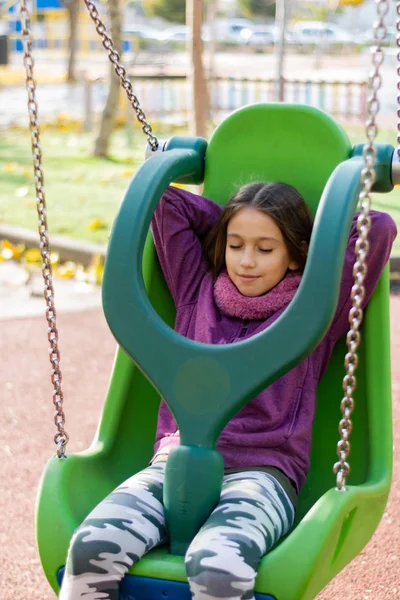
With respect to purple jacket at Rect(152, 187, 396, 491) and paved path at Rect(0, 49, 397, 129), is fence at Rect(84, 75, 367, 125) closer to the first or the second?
paved path at Rect(0, 49, 397, 129)

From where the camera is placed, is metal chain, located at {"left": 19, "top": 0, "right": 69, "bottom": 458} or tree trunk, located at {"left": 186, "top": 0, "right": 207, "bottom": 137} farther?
tree trunk, located at {"left": 186, "top": 0, "right": 207, "bottom": 137}

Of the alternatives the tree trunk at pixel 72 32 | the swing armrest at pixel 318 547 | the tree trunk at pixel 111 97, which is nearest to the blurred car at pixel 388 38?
the swing armrest at pixel 318 547

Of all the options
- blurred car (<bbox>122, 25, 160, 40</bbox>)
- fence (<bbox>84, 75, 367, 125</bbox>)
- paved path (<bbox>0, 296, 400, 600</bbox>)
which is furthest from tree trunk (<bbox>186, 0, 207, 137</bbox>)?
blurred car (<bbox>122, 25, 160, 40</bbox>)

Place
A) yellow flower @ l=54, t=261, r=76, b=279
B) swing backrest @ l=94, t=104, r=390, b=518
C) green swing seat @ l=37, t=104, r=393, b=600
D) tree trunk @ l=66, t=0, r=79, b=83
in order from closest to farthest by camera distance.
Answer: green swing seat @ l=37, t=104, r=393, b=600 → swing backrest @ l=94, t=104, r=390, b=518 → yellow flower @ l=54, t=261, r=76, b=279 → tree trunk @ l=66, t=0, r=79, b=83

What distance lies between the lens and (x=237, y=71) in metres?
25.4

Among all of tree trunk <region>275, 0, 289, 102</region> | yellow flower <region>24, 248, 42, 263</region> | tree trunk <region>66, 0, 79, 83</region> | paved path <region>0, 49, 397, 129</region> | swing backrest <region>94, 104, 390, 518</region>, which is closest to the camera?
swing backrest <region>94, 104, 390, 518</region>

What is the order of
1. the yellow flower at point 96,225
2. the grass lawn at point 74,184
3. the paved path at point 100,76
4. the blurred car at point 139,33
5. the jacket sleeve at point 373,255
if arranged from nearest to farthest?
the jacket sleeve at point 373,255 → the yellow flower at point 96,225 → the grass lawn at point 74,184 → the paved path at point 100,76 → the blurred car at point 139,33

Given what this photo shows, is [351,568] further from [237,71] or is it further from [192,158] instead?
[237,71]

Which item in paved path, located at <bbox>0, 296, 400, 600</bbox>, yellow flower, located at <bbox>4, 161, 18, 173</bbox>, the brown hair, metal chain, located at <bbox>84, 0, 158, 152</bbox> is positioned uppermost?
metal chain, located at <bbox>84, 0, 158, 152</bbox>

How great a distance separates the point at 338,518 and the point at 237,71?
78.9 ft

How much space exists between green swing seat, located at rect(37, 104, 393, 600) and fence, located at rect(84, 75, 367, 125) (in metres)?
9.15

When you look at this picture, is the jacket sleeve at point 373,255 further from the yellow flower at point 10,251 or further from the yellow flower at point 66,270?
the yellow flower at point 10,251

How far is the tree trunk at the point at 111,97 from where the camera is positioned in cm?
987

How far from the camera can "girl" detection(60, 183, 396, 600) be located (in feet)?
7.02
